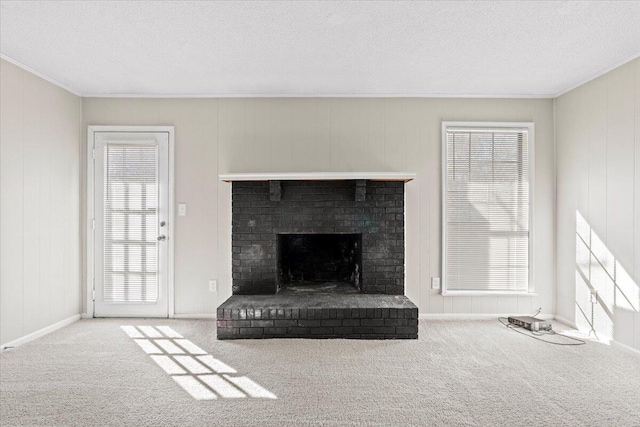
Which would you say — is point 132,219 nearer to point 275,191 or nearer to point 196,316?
point 196,316

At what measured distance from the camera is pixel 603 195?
131 inches

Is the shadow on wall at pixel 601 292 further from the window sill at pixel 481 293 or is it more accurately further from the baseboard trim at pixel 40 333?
the baseboard trim at pixel 40 333

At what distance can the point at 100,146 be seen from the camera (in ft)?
13.0

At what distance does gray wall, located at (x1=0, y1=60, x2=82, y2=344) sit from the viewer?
3072 mm

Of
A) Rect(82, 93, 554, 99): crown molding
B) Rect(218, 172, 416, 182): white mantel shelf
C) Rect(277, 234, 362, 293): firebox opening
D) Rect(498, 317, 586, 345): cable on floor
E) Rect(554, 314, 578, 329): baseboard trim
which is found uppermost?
Rect(82, 93, 554, 99): crown molding

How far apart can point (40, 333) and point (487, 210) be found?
4.42 meters

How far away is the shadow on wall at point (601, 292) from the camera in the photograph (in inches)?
120

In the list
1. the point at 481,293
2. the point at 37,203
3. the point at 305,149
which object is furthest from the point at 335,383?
the point at 37,203

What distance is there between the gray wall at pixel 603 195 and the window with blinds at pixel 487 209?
0.35 metres

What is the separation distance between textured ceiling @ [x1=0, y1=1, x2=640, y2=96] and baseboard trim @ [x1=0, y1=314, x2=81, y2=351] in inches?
90.9

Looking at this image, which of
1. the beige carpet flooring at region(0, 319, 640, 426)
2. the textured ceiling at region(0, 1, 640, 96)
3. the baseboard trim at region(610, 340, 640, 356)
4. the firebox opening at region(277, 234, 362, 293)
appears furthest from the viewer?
the firebox opening at region(277, 234, 362, 293)

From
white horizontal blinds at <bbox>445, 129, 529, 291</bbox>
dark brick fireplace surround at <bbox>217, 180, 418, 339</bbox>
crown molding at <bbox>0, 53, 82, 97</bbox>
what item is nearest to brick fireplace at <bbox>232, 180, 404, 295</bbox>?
dark brick fireplace surround at <bbox>217, 180, 418, 339</bbox>

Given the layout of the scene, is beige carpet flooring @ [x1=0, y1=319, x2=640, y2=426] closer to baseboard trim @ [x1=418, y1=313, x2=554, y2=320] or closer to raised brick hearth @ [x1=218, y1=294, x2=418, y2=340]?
raised brick hearth @ [x1=218, y1=294, x2=418, y2=340]

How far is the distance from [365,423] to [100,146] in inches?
145
